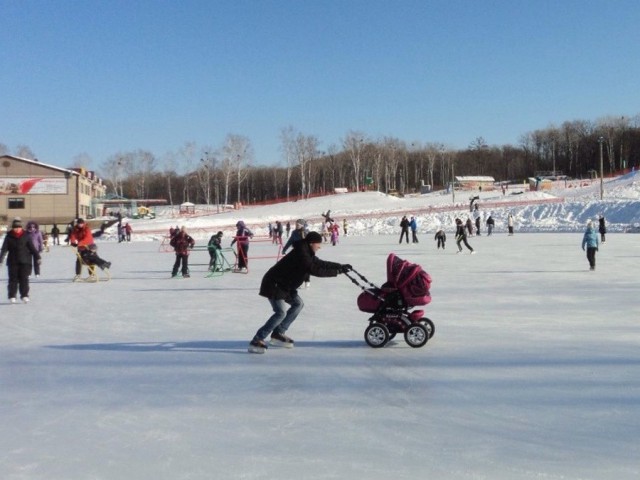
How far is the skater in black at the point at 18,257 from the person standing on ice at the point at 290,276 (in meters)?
5.54

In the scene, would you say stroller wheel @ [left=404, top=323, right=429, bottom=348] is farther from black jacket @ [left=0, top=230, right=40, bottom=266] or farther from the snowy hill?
the snowy hill

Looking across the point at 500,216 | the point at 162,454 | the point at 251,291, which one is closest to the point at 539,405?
the point at 162,454

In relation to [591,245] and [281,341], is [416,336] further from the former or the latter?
[591,245]

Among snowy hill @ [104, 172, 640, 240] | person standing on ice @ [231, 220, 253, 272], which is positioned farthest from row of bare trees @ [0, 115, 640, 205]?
person standing on ice @ [231, 220, 253, 272]

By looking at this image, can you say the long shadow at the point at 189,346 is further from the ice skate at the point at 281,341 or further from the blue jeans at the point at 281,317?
the blue jeans at the point at 281,317

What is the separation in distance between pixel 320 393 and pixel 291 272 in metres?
1.60

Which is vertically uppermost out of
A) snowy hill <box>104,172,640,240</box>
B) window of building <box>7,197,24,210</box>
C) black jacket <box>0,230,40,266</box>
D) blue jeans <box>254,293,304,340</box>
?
window of building <box>7,197,24,210</box>

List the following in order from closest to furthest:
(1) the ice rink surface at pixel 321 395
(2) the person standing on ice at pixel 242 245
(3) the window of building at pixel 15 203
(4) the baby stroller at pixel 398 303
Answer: (1) the ice rink surface at pixel 321 395 → (4) the baby stroller at pixel 398 303 → (2) the person standing on ice at pixel 242 245 → (3) the window of building at pixel 15 203

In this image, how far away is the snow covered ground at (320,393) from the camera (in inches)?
137

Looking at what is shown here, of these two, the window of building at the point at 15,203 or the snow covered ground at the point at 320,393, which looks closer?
the snow covered ground at the point at 320,393

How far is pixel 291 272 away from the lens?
20.4ft

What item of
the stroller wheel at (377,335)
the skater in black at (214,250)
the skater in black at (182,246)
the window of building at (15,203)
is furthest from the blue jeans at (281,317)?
the window of building at (15,203)

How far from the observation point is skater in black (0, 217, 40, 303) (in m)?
10.1

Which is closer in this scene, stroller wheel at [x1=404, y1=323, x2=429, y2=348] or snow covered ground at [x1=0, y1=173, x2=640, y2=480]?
snow covered ground at [x1=0, y1=173, x2=640, y2=480]
